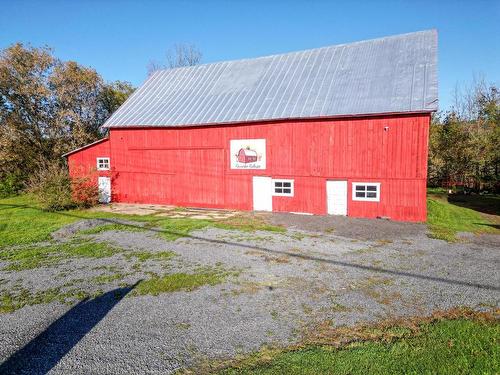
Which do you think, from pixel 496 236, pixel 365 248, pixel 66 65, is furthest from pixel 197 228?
pixel 66 65

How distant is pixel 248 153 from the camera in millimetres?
18469

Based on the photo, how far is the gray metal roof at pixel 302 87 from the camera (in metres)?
16.2

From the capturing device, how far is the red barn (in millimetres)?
15477

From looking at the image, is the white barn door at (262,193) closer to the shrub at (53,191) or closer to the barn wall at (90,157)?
the shrub at (53,191)

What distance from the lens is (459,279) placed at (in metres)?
7.78

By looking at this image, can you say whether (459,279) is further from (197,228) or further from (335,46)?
(335,46)

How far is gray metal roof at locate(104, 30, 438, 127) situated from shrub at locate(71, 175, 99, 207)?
419 cm

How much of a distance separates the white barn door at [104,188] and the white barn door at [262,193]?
33.5 ft

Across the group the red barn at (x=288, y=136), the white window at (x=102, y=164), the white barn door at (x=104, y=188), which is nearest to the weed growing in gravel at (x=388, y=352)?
the red barn at (x=288, y=136)

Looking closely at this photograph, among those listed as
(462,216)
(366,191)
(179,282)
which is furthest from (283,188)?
(179,282)

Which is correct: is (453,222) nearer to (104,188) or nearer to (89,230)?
(89,230)

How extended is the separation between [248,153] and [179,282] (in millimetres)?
11518

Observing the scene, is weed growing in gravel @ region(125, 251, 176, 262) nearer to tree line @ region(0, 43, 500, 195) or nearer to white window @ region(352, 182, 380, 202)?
white window @ region(352, 182, 380, 202)

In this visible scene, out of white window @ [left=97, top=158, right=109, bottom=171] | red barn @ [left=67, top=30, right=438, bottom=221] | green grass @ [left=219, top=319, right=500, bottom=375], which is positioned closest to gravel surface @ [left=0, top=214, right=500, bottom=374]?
green grass @ [left=219, top=319, right=500, bottom=375]
